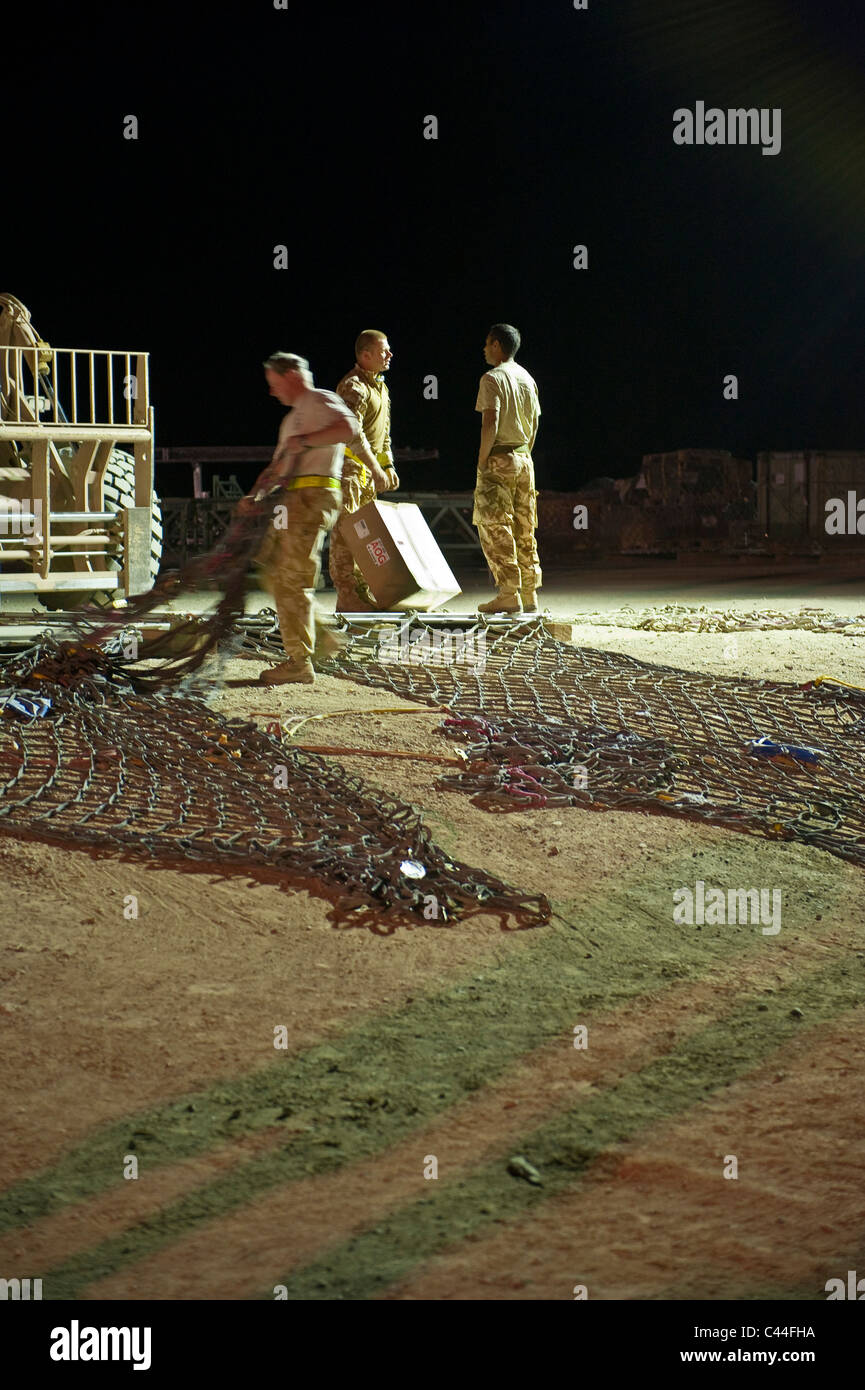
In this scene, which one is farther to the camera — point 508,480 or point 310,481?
point 508,480

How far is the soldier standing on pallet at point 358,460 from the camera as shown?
807 centimetres

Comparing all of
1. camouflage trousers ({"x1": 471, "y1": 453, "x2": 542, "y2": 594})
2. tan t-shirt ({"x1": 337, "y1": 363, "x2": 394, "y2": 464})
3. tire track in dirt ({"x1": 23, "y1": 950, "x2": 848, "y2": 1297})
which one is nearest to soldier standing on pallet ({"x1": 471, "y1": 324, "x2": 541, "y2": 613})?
camouflage trousers ({"x1": 471, "y1": 453, "x2": 542, "y2": 594})

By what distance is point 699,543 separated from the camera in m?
21.3

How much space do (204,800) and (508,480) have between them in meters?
4.73

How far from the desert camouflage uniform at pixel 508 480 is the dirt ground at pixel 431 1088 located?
480cm

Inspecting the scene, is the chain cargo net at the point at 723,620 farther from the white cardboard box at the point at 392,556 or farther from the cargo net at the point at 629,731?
the cargo net at the point at 629,731

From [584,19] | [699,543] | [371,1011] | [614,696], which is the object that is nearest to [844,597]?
[614,696]

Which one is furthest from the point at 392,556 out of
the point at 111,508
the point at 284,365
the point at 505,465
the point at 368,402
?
the point at 111,508

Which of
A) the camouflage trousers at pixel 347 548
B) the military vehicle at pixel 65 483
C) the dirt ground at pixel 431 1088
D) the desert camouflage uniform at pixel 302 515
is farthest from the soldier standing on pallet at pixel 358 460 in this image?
the dirt ground at pixel 431 1088

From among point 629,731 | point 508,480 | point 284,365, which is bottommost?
point 629,731

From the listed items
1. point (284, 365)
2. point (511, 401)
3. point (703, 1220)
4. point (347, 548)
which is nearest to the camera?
point (703, 1220)

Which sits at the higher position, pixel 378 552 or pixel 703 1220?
pixel 378 552

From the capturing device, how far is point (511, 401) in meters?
8.46

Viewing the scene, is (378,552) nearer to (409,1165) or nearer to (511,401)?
(511,401)
